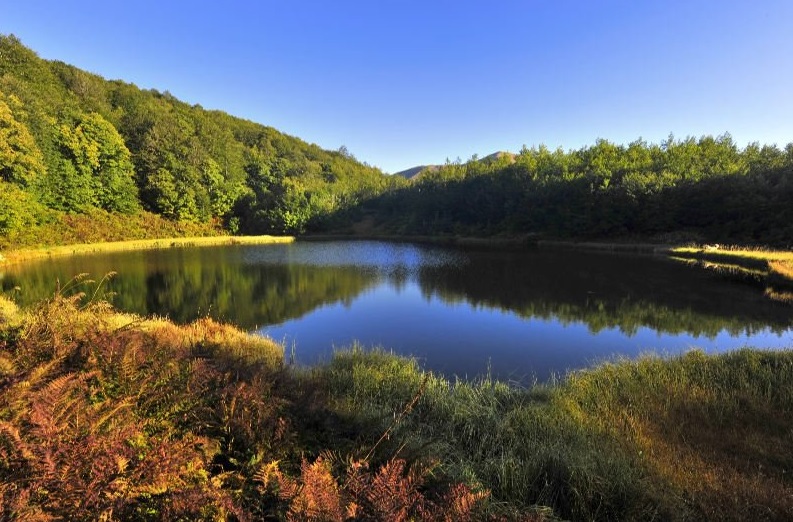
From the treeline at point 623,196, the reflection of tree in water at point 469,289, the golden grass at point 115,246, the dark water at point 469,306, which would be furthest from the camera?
the treeline at point 623,196

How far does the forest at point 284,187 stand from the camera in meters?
33.0

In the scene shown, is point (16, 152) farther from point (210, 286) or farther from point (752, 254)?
point (752, 254)

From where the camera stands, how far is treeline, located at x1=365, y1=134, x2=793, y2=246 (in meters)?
31.2

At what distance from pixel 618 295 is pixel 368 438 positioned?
1487cm

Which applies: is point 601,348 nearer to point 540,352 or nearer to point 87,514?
point 540,352

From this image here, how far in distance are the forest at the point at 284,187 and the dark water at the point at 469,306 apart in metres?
13.4

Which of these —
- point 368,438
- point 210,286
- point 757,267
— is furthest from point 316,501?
point 757,267

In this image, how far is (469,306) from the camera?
14398mm

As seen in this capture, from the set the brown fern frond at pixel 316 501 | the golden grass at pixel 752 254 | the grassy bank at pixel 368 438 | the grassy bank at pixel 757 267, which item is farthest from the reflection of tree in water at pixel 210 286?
the golden grass at pixel 752 254

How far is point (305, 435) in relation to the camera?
346 centimetres

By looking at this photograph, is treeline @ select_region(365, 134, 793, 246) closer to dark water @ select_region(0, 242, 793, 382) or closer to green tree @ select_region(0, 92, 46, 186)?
dark water @ select_region(0, 242, 793, 382)

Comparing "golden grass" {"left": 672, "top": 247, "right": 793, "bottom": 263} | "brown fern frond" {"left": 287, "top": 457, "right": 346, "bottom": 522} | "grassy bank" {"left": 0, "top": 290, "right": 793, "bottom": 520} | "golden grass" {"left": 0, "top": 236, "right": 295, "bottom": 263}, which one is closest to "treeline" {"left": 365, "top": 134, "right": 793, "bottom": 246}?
"golden grass" {"left": 672, "top": 247, "right": 793, "bottom": 263}

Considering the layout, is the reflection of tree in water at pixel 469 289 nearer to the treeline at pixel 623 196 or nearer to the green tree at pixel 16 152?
the treeline at pixel 623 196

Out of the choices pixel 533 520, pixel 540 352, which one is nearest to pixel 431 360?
pixel 540 352
